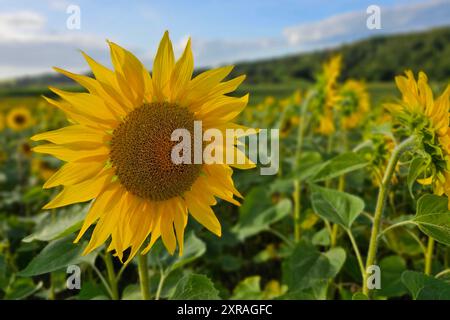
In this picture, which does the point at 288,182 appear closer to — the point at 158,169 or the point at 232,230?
the point at 232,230

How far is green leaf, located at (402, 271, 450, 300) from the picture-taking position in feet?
4.29

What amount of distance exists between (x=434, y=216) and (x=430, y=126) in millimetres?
247

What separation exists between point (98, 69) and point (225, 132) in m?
0.34

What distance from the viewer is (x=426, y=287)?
133 cm

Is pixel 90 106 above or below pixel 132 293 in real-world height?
above

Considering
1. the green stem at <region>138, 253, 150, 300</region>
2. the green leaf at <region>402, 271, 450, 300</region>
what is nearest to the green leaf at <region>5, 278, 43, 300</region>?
the green stem at <region>138, 253, 150, 300</region>

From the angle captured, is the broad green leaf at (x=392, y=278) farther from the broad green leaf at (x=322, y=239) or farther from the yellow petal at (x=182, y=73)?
the yellow petal at (x=182, y=73)

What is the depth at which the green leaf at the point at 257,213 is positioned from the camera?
2367mm

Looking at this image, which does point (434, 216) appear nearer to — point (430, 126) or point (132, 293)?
point (430, 126)

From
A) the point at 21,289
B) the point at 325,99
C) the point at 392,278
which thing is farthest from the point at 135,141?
the point at 325,99

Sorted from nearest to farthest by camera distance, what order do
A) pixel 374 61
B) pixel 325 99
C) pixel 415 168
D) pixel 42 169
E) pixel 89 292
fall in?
pixel 415 168 → pixel 89 292 → pixel 325 99 → pixel 42 169 → pixel 374 61

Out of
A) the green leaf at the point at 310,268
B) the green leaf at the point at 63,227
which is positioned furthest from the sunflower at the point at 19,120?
the green leaf at the point at 310,268

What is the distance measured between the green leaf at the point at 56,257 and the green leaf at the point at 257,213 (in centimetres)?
105

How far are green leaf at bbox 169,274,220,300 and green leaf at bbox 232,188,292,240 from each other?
961 millimetres
